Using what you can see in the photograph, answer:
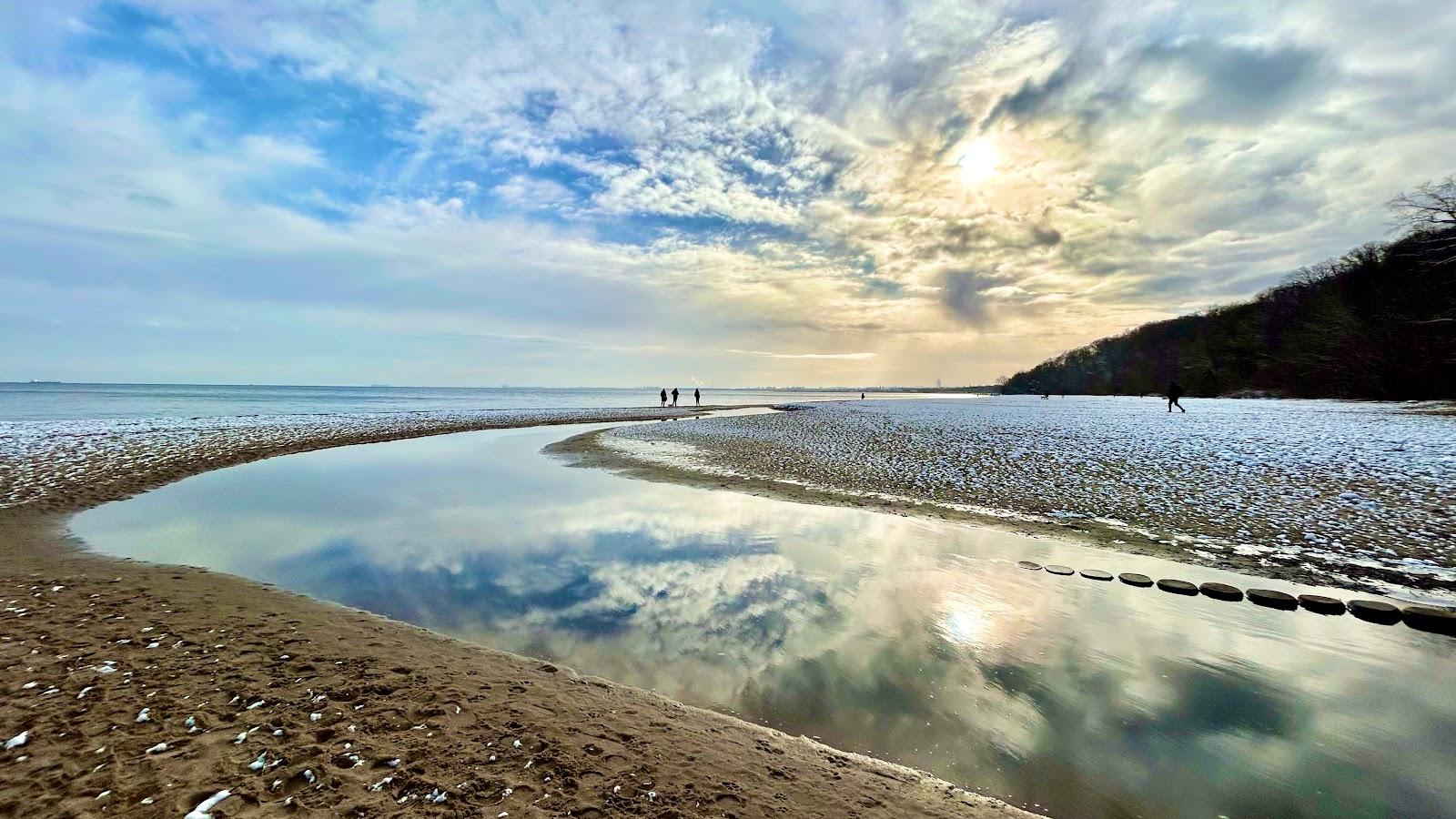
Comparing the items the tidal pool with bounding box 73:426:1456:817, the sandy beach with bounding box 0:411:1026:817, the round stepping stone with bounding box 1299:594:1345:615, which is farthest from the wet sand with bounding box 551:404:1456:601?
the sandy beach with bounding box 0:411:1026:817

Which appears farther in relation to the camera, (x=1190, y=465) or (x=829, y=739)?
(x=1190, y=465)

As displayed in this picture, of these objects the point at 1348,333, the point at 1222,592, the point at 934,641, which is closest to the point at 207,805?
the point at 934,641

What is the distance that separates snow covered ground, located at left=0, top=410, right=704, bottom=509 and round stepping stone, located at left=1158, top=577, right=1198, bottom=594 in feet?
92.6

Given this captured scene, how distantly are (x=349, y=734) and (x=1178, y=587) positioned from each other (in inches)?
486

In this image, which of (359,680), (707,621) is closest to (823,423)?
(707,621)

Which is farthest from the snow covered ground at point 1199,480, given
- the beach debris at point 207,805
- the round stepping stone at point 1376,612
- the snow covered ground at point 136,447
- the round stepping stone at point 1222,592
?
the snow covered ground at point 136,447

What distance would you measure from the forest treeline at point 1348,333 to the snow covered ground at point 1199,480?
19007 mm

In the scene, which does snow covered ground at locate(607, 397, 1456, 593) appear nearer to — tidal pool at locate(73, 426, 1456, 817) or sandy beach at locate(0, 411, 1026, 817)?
tidal pool at locate(73, 426, 1456, 817)

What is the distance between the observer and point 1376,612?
8.34 meters

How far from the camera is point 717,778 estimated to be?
4641 millimetres

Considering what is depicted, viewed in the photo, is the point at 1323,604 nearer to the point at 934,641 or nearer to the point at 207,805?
the point at 934,641

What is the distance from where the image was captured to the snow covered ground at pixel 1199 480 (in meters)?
11.4

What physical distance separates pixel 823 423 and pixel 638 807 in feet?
151

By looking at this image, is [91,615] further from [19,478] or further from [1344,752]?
[19,478]
